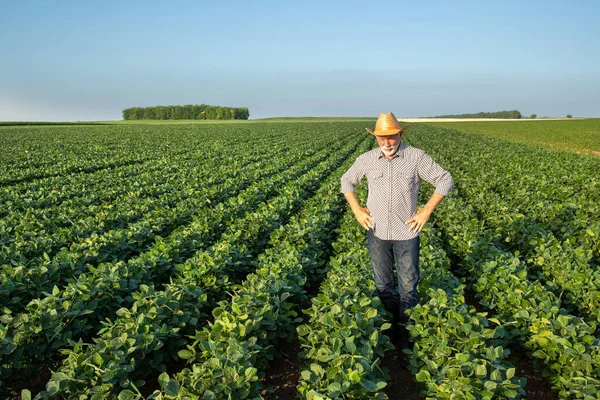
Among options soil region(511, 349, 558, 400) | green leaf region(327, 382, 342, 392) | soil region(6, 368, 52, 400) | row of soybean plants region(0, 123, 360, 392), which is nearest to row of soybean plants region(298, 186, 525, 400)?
green leaf region(327, 382, 342, 392)

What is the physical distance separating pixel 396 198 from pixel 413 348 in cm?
141

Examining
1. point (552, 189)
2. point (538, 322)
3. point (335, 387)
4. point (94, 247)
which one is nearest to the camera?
point (335, 387)

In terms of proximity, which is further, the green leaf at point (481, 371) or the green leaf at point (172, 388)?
the green leaf at point (481, 371)

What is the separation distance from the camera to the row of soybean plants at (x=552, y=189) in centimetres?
773

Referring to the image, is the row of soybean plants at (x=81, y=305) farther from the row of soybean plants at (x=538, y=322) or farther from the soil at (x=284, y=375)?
the row of soybean plants at (x=538, y=322)

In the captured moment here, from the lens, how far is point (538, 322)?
3885 millimetres

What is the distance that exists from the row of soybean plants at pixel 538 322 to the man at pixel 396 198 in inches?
41.6

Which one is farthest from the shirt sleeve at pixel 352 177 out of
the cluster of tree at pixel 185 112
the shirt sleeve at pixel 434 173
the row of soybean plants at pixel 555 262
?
the cluster of tree at pixel 185 112

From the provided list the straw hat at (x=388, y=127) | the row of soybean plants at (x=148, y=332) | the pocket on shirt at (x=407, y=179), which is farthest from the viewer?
the pocket on shirt at (x=407, y=179)

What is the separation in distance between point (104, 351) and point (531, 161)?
18211 mm

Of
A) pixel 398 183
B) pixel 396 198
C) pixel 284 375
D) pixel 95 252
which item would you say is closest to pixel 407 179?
pixel 398 183

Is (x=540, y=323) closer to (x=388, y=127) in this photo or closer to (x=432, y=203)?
(x=432, y=203)

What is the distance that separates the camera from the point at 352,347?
3211 millimetres

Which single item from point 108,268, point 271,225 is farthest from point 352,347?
point 271,225
